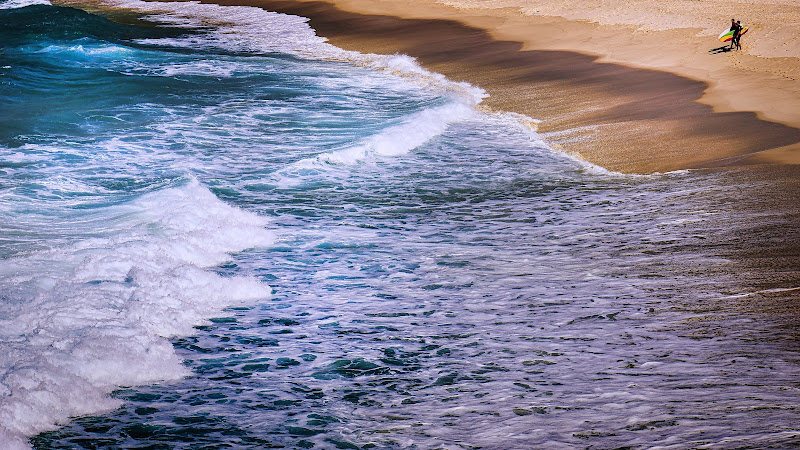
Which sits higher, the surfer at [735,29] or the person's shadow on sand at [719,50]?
the surfer at [735,29]

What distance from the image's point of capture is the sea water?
466 cm

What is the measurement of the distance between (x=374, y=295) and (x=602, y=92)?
10332 mm

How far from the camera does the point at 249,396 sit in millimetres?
5090

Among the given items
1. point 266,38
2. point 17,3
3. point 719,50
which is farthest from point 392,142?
point 17,3

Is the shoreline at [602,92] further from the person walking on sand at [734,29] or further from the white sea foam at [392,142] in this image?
the white sea foam at [392,142]

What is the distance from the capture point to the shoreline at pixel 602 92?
11.3 meters

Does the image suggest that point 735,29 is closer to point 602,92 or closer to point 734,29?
point 734,29

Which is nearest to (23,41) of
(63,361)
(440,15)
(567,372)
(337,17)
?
(337,17)

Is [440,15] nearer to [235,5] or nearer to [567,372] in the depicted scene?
[235,5]

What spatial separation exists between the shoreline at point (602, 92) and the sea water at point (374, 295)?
1001 mm

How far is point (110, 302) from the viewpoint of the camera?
6352 millimetres

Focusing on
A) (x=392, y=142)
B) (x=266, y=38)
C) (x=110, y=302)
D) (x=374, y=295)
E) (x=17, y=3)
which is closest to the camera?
(x=110, y=302)

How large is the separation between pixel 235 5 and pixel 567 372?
35.4 metres

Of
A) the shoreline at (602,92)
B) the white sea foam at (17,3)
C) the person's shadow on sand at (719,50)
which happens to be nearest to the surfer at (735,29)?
the person's shadow on sand at (719,50)
